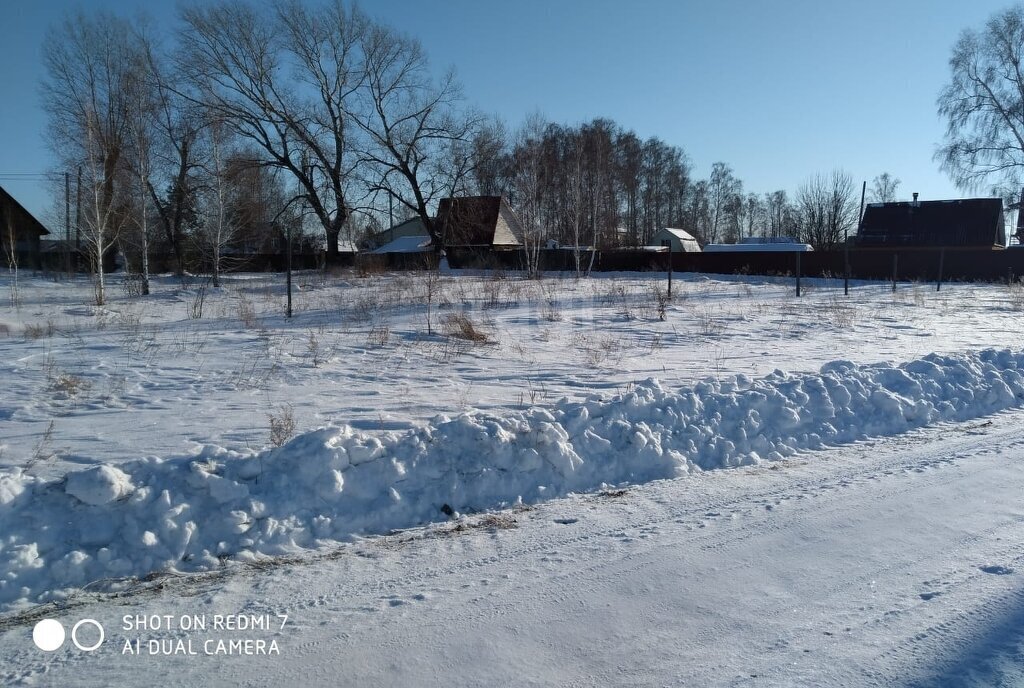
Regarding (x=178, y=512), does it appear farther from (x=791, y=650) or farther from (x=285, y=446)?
(x=791, y=650)

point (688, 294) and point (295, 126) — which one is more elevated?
point (295, 126)

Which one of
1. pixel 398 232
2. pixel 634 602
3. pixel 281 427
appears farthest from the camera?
pixel 398 232

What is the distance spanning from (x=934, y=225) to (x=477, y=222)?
3246 cm

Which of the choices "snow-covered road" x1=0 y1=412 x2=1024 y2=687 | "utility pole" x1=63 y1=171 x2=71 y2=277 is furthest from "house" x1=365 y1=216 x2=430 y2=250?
"snow-covered road" x1=0 y1=412 x2=1024 y2=687

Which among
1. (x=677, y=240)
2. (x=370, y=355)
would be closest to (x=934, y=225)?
(x=677, y=240)

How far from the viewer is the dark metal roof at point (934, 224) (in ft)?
151

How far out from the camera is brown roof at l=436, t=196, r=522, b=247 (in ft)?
145

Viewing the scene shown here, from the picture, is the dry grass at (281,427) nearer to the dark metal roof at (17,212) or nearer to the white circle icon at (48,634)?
the white circle icon at (48,634)

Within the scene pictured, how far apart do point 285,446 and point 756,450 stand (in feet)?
14.0

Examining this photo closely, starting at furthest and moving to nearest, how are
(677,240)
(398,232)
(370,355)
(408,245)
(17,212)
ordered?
(677,240) → (398,232) → (408,245) → (17,212) → (370,355)

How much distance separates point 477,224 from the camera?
150ft

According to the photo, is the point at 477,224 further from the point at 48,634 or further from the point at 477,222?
the point at 48,634

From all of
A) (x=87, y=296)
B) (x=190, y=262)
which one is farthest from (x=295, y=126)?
(x=87, y=296)

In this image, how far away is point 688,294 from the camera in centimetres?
2280
